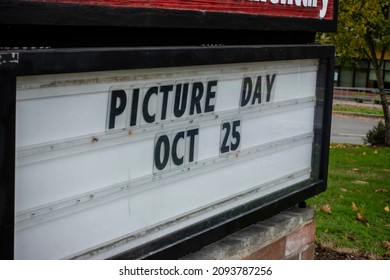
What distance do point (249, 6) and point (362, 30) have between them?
13.4 m

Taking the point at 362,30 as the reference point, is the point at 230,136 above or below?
below

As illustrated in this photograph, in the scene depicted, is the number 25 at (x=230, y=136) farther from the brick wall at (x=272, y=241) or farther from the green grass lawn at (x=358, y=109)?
the green grass lawn at (x=358, y=109)

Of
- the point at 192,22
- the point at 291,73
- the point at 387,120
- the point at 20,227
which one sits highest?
the point at 192,22

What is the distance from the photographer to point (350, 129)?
2467 cm

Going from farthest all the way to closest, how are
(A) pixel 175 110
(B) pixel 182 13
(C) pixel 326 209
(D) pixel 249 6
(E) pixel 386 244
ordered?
(C) pixel 326 209
(E) pixel 386 244
(D) pixel 249 6
(A) pixel 175 110
(B) pixel 182 13

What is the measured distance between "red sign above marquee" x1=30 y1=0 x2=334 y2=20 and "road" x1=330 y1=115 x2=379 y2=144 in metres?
17.6

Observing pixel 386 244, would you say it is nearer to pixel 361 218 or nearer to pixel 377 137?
pixel 361 218

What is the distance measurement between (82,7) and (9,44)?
26 centimetres

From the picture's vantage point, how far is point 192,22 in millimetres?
2514

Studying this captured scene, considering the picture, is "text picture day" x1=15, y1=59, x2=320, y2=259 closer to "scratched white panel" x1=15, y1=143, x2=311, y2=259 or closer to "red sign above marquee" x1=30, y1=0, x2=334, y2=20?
"scratched white panel" x1=15, y1=143, x2=311, y2=259

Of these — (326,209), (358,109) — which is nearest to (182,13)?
(326,209)

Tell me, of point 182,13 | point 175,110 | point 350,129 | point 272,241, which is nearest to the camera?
point 182,13

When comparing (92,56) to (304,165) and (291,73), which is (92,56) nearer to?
(291,73)

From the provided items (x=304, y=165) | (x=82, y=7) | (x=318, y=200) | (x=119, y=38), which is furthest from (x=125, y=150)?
(x=318, y=200)
